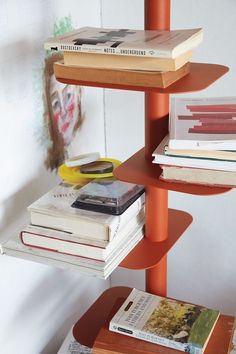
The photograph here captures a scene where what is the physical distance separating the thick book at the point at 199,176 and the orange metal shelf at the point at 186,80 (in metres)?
0.16

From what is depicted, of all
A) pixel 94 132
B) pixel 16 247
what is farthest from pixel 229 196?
pixel 16 247

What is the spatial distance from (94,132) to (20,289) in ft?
1.69

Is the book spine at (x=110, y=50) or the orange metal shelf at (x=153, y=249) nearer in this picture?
the book spine at (x=110, y=50)

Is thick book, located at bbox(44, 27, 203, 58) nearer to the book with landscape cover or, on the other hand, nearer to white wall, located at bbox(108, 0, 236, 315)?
white wall, located at bbox(108, 0, 236, 315)

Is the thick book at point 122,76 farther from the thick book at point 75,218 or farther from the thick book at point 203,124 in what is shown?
the thick book at point 75,218

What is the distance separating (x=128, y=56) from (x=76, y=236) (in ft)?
1.28

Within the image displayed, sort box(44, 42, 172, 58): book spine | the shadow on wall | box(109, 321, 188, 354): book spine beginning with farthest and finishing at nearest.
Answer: the shadow on wall, box(109, 321, 188, 354): book spine, box(44, 42, 172, 58): book spine

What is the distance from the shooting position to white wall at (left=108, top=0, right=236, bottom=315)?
57.6 inches

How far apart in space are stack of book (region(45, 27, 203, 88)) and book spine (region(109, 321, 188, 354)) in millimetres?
532

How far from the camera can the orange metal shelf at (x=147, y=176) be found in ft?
3.55

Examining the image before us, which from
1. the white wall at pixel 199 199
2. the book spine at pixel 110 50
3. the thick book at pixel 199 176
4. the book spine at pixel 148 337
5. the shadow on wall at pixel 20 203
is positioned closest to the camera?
the book spine at pixel 110 50

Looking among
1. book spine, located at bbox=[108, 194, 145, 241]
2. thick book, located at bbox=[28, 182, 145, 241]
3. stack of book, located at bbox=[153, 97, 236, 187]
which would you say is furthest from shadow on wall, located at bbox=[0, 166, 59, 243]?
stack of book, located at bbox=[153, 97, 236, 187]

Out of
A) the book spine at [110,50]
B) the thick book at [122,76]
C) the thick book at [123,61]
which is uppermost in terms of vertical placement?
the book spine at [110,50]

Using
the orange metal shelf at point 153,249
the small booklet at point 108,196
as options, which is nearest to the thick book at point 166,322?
the orange metal shelf at point 153,249
